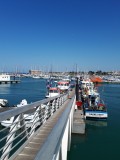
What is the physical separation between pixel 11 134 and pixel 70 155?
530 inches

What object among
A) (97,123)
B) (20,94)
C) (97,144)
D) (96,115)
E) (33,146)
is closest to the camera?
(33,146)

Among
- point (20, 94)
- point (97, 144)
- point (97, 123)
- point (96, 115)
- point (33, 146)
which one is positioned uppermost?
point (33, 146)

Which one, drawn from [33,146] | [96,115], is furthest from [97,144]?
[33,146]

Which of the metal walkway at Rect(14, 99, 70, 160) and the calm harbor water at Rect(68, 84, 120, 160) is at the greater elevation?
the metal walkway at Rect(14, 99, 70, 160)

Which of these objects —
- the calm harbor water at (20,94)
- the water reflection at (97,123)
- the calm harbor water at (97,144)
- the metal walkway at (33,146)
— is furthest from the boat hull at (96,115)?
the metal walkway at (33,146)

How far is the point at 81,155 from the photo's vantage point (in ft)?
59.4

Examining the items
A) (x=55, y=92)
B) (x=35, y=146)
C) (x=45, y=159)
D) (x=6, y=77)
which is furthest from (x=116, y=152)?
(x=6, y=77)

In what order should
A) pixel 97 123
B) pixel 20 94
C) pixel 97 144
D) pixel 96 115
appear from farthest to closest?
1. pixel 20 94
2. pixel 96 115
3. pixel 97 123
4. pixel 97 144

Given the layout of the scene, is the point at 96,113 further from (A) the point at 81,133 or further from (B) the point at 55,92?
(B) the point at 55,92

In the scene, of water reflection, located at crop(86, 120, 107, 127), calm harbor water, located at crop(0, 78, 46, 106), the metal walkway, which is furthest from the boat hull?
the metal walkway

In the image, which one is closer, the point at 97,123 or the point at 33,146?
the point at 33,146

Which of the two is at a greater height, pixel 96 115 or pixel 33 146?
pixel 33 146

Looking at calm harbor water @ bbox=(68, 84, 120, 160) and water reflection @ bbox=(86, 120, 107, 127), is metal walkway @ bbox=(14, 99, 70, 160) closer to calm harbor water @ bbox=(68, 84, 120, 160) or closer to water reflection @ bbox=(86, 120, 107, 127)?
calm harbor water @ bbox=(68, 84, 120, 160)

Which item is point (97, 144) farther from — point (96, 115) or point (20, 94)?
point (20, 94)
